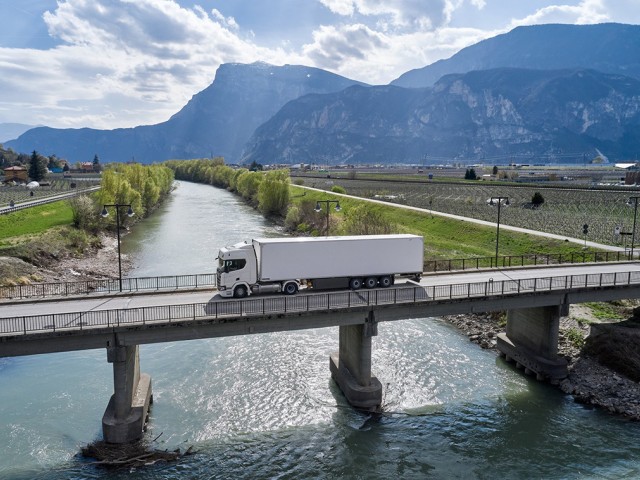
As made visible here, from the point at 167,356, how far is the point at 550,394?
24.9 meters

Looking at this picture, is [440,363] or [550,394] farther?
[440,363]

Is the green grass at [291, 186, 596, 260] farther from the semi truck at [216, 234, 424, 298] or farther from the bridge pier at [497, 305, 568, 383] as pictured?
the semi truck at [216, 234, 424, 298]

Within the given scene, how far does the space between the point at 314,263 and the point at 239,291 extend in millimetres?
4624

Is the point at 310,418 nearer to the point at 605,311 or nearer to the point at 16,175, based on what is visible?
the point at 605,311

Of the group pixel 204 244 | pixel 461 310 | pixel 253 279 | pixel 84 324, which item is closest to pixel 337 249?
pixel 253 279

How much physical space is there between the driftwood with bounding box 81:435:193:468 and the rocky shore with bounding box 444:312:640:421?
74.6 feet

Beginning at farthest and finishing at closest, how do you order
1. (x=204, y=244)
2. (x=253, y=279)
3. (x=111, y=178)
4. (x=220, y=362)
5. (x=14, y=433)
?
(x=111, y=178) < (x=204, y=244) < (x=220, y=362) < (x=253, y=279) < (x=14, y=433)

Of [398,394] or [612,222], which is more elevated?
[612,222]

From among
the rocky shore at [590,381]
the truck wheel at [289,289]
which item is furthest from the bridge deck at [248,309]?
the rocky shore at [590,381]

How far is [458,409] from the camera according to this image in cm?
2873

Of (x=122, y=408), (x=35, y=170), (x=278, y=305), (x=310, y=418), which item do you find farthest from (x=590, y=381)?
(x=35, y=170)

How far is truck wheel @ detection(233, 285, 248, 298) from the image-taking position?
2839 centimetres

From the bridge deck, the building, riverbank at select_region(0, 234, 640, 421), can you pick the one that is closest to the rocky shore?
riverbank at select_region(0, 234, 640, 421)

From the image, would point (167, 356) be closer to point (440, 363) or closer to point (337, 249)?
point (337, 249)
